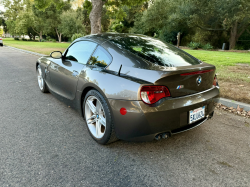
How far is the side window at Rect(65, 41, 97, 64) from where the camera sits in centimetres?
291

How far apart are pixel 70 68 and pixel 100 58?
721 mm

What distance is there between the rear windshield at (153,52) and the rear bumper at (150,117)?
535mm

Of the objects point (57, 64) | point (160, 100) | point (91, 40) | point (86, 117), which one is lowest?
point (86, 117)

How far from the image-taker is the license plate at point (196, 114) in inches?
87.2

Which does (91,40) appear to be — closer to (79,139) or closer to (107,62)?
(107,62)

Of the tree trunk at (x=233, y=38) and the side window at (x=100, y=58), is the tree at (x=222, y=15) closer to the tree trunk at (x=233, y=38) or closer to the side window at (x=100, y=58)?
the tree trunk at (x=233, y=38)

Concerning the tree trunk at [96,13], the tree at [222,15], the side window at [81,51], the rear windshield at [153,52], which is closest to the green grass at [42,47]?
the tree trunk at [96,13]

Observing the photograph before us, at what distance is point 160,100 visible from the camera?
2.03 metres

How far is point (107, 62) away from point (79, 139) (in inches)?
44.9

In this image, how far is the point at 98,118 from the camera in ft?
8.36

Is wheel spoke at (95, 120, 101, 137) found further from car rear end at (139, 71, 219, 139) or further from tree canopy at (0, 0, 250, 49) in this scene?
tree canopy at (0, 0, 250, 49)

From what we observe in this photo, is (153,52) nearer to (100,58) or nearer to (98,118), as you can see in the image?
(100,58)

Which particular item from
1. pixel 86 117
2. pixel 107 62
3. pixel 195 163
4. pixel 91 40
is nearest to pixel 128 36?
pixel 91 40

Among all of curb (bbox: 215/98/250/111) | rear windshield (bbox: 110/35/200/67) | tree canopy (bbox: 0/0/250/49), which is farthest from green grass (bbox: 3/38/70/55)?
curb (bbox: 215/98/250/111)
